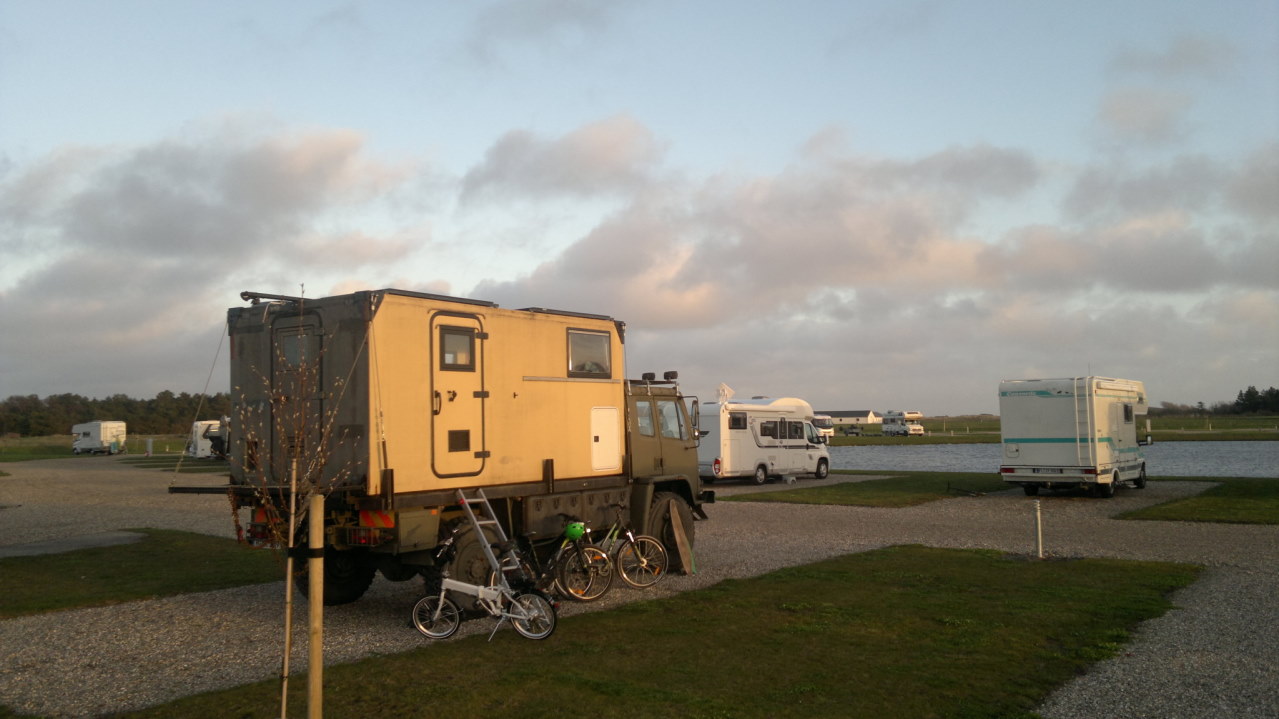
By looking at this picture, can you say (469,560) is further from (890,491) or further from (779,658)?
(890,491)

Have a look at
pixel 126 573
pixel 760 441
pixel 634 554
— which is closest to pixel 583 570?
pixel 634 554

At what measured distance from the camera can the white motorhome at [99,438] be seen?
258 ft

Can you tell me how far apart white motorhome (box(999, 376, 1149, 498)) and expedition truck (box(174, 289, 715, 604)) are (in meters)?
15.6

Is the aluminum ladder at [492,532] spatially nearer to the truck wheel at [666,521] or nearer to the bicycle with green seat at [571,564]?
the bicycle with green seat at [571,564]

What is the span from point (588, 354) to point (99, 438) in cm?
7980

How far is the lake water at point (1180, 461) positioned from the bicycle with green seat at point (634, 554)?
29.4m

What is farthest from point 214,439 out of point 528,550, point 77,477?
point 77,477

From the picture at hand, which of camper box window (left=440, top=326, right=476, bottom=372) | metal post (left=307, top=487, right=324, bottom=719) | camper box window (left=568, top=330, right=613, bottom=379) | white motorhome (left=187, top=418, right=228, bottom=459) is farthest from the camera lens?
camper box window (left=568, top=330, right=613, bottom=379)

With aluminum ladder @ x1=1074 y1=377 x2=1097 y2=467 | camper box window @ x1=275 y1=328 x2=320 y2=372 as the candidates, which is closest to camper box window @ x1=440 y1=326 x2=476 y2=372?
camper box window @ x1=275 y1=328 x2=320 y2=372

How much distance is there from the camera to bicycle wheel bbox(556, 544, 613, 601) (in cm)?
1120

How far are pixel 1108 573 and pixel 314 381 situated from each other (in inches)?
420

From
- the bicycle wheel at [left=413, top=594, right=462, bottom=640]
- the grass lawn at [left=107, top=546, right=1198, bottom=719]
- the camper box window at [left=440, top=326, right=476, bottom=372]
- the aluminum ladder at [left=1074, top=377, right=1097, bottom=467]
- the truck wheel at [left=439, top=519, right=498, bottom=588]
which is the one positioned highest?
the camper box window at [left=440, top=326, right=476, bottom=372]

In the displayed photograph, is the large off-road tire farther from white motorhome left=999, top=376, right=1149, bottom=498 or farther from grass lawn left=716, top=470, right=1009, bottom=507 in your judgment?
white motorhome left=999, top=376, right=1149, bottom=498

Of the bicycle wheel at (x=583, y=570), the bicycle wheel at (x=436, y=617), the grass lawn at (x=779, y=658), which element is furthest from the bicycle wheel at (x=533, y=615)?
the bicycle wheel at (x=583, y=570)
